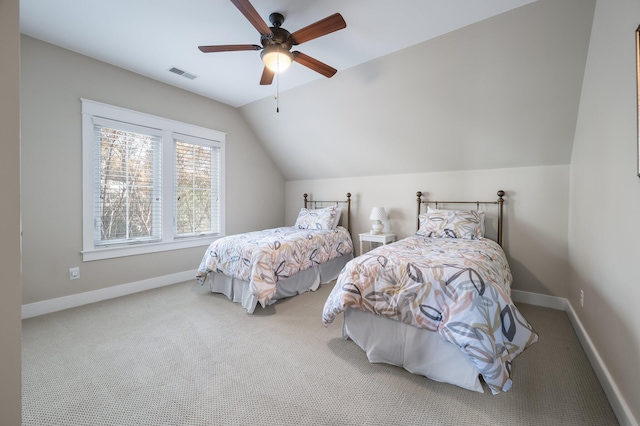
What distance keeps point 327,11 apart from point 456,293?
2323mm

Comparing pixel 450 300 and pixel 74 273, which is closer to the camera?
pixel 450 300

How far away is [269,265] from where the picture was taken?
9.15 feet

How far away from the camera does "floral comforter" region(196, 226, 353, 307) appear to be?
2.72 metres

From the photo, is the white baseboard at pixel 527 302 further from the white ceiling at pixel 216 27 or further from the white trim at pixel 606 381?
the white ceiling at pixel 216 27

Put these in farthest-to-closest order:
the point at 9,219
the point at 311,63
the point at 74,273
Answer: the point at 74,273 → the point at 311,63 → the point at 9,219

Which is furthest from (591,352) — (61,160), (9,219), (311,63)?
(61,160)

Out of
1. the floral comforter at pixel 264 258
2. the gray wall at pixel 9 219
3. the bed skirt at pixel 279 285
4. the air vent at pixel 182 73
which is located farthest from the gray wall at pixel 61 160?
the gray wall at pixel 9 219

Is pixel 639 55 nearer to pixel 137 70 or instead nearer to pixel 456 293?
pixel 456 293

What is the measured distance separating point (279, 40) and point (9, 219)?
2.00 metres

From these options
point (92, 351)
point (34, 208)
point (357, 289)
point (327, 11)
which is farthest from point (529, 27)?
point (34, 208)

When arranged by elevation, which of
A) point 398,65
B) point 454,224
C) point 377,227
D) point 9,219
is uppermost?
point 398,65

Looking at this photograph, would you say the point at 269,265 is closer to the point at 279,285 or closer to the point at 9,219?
the point at 279,285

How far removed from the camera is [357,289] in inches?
77.4

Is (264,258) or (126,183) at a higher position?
(126,183)
